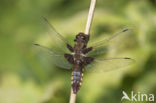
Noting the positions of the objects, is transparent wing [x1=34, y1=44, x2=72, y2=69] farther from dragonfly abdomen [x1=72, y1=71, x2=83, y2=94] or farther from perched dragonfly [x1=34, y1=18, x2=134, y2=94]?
dragonfly abdomen [x1=72, y1=71, x2=83, y2=94]

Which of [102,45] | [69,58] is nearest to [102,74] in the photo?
[102,45]

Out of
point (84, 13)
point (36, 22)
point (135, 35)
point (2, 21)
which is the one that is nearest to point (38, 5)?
point (36, 22)

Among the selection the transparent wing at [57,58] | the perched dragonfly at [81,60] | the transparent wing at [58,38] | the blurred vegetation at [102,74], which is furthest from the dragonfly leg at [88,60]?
the blurred vegetation at [102,74]

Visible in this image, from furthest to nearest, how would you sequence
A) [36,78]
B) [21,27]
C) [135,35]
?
[21,27], [36,78], [135,35]

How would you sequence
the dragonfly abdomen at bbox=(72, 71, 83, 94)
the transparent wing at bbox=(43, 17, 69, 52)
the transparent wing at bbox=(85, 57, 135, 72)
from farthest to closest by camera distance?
the transparent wing at bbox=(43, 17, 69, 52) < the transparent wing at bbox=(85, 57, 135, 72) < the dragonfly abdomen at bbox=(72, 71, 83, 94)

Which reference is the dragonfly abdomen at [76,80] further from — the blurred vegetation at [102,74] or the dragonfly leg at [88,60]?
the blurred vegetation at [102,74]

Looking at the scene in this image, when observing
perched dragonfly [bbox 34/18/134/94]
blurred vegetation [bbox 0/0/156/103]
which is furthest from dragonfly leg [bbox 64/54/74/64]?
blurred vegetation [bbox 0/0/156/103]

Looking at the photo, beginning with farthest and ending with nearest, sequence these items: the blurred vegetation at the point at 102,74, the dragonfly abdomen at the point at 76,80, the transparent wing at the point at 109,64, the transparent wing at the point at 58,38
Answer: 1. the blurred vegetation at the point at 102,74
2. the transparent wing at the point at 58,38
3. the transparent wing at the point at 109,64
4. the dragonfly abdomen at the point at 76,80

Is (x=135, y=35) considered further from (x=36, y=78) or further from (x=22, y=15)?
(x=22, y=15)

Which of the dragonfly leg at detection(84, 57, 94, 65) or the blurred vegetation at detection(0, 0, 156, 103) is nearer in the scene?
the dragonfly leg at detection(84, 57, 94, 65)
